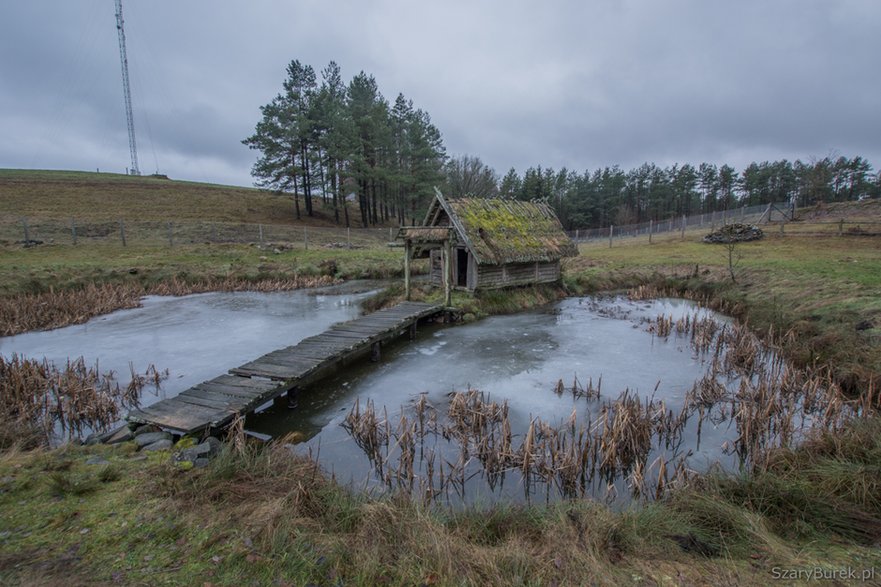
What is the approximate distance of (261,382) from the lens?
8.80 metres

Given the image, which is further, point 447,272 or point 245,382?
point 447,272

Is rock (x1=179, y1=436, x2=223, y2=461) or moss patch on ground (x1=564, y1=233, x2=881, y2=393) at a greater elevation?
moss patch on ground (x1=564, y1=233, x2=881, y2=393)

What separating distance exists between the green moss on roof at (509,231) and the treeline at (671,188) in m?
41.2

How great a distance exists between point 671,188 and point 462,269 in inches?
2690

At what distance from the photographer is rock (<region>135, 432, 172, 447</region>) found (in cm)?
669

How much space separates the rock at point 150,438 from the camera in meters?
6.69

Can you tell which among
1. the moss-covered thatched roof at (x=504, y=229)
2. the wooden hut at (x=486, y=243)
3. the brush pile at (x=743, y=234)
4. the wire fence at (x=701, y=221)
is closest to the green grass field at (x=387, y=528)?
the wooden hut at (x=486, y=243)

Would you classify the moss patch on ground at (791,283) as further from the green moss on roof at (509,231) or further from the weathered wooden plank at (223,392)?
the weathered wooden plank at (223,392)

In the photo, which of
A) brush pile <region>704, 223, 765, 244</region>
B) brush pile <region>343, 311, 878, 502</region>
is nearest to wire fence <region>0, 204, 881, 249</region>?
brush pile <region>704, 223, 765, 244</region>

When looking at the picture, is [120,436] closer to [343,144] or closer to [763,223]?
[343,144]

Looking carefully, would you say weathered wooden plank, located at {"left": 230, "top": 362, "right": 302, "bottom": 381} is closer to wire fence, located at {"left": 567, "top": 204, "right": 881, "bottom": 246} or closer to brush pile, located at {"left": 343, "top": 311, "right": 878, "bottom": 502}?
brush pile, located at {"left": 343, "top": 311, "right": 878, "bottom": 502}

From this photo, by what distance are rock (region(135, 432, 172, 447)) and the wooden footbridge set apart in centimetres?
14

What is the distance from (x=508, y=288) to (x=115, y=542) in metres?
17.5

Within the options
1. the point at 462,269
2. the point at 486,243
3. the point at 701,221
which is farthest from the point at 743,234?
the point at 486,243
